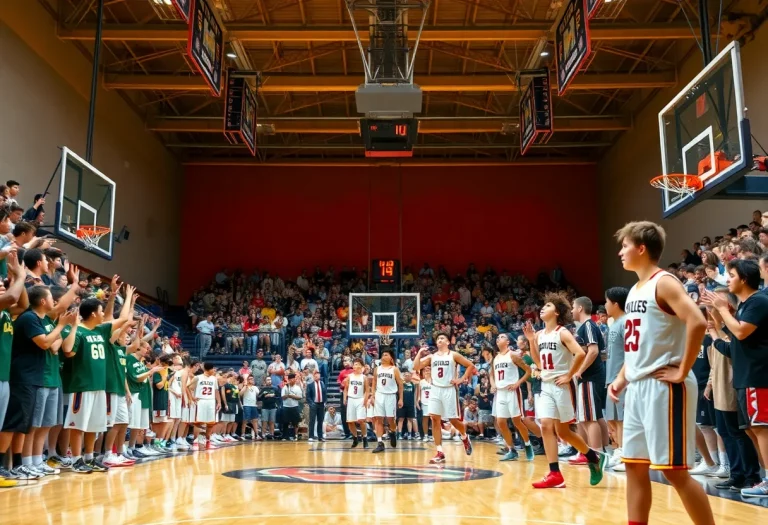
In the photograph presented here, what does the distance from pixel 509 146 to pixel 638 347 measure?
21600 millimetres

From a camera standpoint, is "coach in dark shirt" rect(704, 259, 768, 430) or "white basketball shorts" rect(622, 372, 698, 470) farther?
"coach in dark shirt" rect(704, 259, 768, 430)

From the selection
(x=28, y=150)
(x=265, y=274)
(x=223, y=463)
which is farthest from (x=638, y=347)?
(x=265, y=274)

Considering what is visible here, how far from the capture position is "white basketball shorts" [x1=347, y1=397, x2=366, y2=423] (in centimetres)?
1468

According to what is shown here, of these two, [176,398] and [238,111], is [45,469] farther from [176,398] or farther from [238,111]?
[238,111]

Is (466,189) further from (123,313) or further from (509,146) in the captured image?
(123,313)

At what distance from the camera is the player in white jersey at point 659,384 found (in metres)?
3.28

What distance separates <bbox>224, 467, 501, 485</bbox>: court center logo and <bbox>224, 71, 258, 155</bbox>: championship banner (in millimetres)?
9028

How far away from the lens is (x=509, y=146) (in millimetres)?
24484

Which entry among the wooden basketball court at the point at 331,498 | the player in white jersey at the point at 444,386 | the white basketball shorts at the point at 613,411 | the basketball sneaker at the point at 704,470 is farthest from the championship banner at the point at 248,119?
the basketball sneaker at the point at 704,470

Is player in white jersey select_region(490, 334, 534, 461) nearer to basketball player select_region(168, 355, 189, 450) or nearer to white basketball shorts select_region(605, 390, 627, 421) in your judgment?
white basketball shorts select_region(605, 390, 627, 421)

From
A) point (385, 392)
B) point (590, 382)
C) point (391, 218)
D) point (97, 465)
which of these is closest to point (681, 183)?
point (590, 382)

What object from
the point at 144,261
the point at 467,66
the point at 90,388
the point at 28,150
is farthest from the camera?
the point at 144,261

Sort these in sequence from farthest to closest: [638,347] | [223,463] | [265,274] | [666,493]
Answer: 1. [265,274]
2. [223,463]
3. [666,493]
4. [638,347]

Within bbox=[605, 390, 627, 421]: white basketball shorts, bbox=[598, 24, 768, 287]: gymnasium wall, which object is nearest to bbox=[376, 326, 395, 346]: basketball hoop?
bbox=[598, 24, 768, 287]: gymnasium wall
